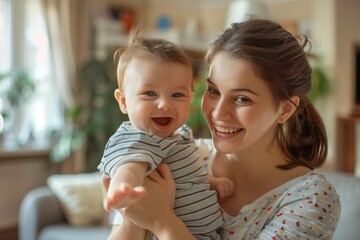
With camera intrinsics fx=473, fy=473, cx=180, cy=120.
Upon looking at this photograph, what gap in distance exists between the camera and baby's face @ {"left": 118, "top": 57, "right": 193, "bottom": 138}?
3.64 feet

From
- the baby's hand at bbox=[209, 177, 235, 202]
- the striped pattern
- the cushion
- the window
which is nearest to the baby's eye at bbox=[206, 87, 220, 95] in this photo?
the striped pattern

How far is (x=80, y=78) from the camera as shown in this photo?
4.97 metres

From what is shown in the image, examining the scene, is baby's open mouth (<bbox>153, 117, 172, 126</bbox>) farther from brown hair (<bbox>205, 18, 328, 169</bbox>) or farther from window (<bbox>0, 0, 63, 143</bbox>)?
window (<bbox>0, 0, 63, 143</bbox>)

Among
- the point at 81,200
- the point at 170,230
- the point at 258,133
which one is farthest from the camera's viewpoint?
the point at 81,200

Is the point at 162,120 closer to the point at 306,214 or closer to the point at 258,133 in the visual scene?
the point at 258,133

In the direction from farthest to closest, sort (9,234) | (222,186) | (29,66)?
(29,66), (9,234), (222,186)

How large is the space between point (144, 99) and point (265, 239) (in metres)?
0.42

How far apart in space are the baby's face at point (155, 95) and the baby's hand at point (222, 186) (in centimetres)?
21

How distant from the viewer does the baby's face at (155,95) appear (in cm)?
111

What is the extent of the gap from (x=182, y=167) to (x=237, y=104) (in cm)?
20

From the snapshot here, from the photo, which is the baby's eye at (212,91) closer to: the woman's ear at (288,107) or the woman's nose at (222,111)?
the woman's nose at (222,111)

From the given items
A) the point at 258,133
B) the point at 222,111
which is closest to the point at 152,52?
the point at 222,111

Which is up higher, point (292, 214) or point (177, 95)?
point (177, 95)

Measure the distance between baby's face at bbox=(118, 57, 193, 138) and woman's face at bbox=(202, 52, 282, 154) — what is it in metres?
0.09
